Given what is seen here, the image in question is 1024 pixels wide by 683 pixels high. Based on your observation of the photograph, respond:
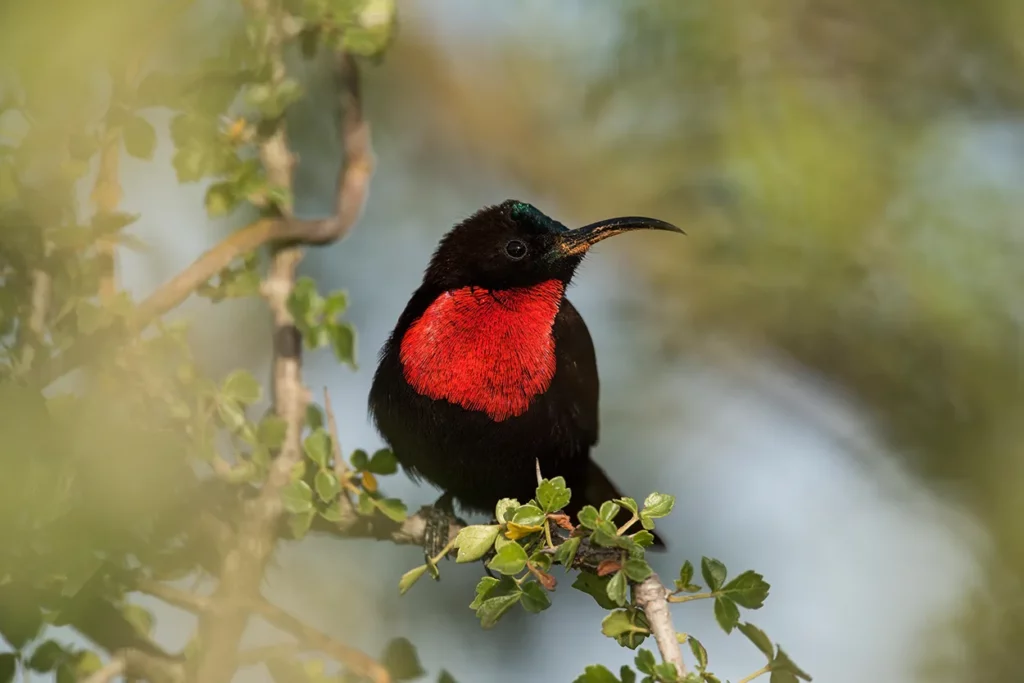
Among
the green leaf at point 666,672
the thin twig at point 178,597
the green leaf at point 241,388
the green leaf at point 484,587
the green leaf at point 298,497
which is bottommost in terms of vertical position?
the thin twig at point 178,597

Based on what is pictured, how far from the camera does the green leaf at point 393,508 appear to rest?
92.0 inches

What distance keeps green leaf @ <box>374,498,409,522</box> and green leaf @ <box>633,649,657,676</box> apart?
831 millimetres

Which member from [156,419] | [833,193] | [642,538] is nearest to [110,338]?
[156,419]

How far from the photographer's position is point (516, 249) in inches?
118

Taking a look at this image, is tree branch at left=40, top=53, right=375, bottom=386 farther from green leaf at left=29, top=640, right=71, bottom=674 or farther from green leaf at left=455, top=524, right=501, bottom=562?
green leaf at left=455, top=524, right=501, bottom=562

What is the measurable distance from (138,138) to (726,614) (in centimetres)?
156

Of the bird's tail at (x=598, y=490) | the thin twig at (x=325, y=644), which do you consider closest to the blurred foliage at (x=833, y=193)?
the bird's tail at (x=598, y=490)

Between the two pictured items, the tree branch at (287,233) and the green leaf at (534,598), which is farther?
the tree branch at (287,233)

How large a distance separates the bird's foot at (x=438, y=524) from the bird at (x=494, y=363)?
119 mm

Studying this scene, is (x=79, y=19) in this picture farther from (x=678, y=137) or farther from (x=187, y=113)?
(x=678, y=137)

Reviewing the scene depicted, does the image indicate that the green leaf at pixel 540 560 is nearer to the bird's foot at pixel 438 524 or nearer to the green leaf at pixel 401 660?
the green leaf at pixel 401 660

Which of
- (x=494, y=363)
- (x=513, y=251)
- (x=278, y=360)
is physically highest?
(x=513, y=251)

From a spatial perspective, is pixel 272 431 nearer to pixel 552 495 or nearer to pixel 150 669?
pixel 150 669

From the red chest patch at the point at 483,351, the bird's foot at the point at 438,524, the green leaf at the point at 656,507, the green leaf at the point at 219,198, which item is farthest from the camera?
the bird's foot at the point at 438,524
